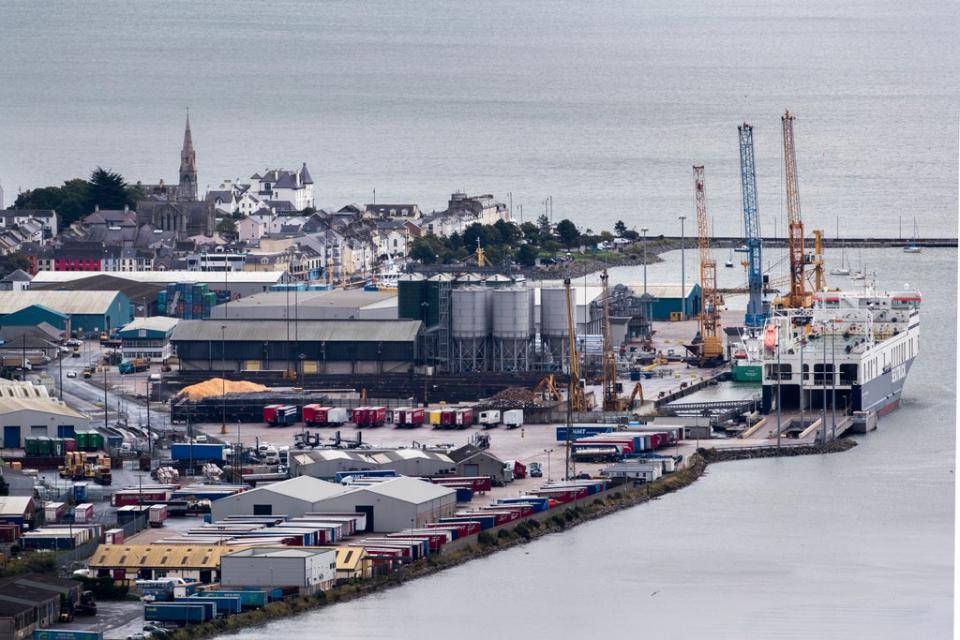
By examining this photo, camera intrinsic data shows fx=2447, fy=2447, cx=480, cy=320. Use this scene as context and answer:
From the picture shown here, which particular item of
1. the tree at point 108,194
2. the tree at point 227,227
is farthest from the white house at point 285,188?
the tree at point 227,227

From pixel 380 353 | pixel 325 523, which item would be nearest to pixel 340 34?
pixel 380 353

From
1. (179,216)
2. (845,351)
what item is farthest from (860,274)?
(179,216)

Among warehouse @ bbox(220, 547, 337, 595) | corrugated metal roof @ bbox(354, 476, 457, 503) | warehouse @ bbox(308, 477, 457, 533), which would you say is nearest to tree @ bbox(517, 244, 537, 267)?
corrugated metal roof @ bbox(354, 476, 457, 503)

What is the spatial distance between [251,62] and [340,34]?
1019 cm

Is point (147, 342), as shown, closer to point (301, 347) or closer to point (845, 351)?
point (301, 347)

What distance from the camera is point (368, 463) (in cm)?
1153

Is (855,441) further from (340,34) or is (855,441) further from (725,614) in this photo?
(340,34)

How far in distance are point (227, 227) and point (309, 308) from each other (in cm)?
854

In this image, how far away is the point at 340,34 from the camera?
79062 mm

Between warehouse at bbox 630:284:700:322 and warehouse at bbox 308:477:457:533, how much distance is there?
29.0 ft

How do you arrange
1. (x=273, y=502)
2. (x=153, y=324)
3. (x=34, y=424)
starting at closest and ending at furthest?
1. (x=273, y=502)
2. (x=34, y=424)
3. (x=153, y=324)

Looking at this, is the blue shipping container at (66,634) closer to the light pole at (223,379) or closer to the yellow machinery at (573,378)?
the light pole at (223,379)

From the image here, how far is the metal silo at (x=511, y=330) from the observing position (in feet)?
51.5

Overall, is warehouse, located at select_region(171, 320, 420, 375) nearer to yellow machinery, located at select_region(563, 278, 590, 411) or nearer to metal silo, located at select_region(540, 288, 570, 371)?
metal silo, located at select_region(540, 288, 570, 371)
